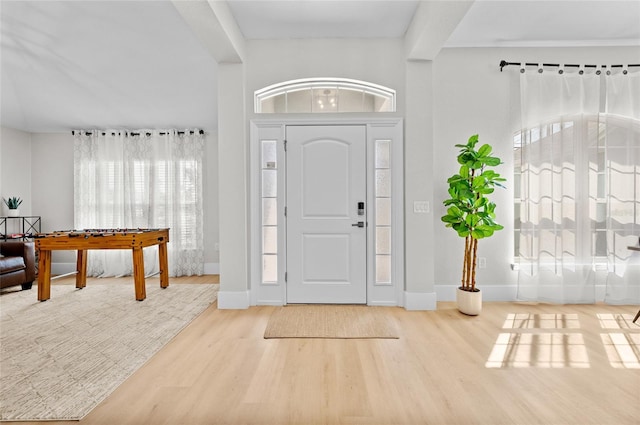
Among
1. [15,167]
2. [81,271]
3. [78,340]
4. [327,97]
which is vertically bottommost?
[78,340]

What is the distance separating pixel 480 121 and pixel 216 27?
3.09 m

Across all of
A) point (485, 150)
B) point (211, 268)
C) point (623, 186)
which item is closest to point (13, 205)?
point (211, 268)

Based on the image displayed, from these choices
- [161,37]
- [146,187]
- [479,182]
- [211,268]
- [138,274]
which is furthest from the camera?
[211,268]

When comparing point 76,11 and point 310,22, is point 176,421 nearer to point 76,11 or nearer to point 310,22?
point 310,22

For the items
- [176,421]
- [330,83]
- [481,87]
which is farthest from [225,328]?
[481,87]

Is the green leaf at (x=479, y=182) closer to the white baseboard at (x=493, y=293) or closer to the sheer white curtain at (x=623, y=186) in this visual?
the white baseboard at (x=493, y=293)

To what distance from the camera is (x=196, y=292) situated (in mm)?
4297

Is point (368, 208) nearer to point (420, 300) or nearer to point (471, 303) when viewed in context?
point (420, 300)

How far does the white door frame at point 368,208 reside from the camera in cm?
358

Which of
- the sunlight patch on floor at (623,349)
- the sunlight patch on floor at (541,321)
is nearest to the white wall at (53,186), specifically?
the sunlight patch on floor at (541,321)

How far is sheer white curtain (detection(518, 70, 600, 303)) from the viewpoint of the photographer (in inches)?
144

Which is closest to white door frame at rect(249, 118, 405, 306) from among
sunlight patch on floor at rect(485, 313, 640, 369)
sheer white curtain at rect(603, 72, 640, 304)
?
sunlight patch on floor at rect(485, 313, 640, 369)

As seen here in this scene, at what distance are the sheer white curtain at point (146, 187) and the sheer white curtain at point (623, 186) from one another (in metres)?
5.69

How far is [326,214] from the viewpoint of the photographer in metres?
→ 3.64
